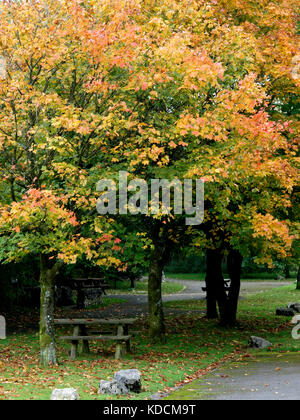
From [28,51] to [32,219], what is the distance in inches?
143

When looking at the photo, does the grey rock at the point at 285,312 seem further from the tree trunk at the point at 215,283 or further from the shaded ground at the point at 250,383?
the shaded ground at the point at 250,383

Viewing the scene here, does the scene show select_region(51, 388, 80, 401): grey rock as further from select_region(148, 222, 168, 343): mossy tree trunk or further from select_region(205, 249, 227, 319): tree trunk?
select_region(205, 249, 227, 319): tree trunk

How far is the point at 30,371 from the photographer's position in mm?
12219

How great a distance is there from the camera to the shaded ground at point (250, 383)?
9.18 meters

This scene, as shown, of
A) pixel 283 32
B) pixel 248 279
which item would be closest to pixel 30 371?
pixel 283 32

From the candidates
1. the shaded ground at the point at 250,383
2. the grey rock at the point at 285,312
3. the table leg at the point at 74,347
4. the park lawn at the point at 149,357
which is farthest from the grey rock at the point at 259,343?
the grey rock at the point at 285,312

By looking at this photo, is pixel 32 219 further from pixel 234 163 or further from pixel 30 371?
pixel 234 163

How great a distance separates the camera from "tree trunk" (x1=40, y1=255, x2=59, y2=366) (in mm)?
13008

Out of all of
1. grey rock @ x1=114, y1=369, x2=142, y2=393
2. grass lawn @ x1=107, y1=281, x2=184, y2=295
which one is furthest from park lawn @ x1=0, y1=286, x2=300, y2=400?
grass lawn @ x1=107, y1=281, x2=184, y2=295

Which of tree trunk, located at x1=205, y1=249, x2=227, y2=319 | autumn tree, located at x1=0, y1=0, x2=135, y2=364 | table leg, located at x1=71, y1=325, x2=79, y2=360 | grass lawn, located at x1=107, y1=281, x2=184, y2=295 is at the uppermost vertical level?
autumn tree, located at x1=0, y1=0, x2=135, y2=364

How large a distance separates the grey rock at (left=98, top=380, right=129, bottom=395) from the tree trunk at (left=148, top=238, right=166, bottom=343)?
22.4 ft

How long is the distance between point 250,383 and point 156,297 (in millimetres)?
6505

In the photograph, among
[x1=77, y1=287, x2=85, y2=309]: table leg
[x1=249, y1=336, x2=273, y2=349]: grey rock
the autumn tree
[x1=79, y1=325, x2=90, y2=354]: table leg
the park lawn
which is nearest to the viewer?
the park lawn

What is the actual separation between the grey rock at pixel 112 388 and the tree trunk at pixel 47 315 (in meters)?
3.69
